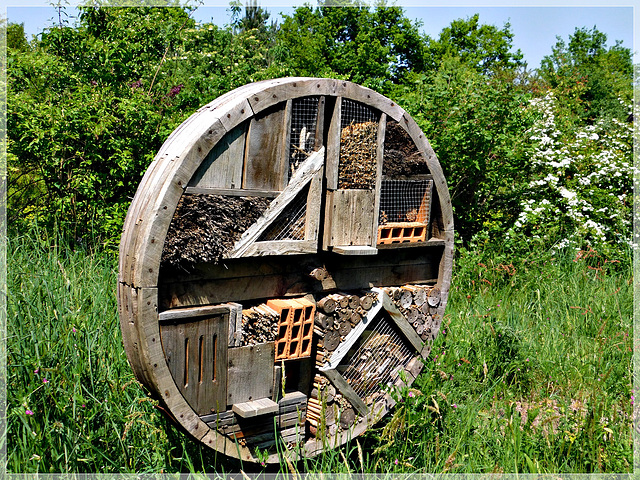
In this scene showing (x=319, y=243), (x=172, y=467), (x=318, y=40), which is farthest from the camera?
(x=318, y=40)

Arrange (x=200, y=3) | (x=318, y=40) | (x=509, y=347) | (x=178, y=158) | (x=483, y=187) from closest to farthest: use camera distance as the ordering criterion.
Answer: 1. (x=178, y=158)
2. (x=509, y=347)
3. (x=200, y=3)
4. (x=483, y=187)
5. (x=318, y=40)

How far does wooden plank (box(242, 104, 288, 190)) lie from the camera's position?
2828 mm

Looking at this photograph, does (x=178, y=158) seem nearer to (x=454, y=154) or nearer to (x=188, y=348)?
(x=188, y=348)

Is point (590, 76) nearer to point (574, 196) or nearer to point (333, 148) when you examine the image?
point (574, 196)

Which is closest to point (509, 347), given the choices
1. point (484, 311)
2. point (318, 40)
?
point (484, 311)

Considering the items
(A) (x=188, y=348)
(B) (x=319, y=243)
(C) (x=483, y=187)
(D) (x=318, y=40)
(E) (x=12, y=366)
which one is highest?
(D) (x=318, y=40)

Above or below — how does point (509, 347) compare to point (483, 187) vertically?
below

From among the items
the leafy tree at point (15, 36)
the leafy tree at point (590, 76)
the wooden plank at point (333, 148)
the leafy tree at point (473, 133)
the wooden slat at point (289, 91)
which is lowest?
the wooden plank at point (333, 148)

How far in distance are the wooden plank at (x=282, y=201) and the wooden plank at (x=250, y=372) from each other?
1.76ft

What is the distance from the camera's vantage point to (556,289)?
632cm

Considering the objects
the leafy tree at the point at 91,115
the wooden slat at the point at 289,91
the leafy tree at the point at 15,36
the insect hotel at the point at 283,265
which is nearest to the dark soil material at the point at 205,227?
the insect hotel at the point at 283,265

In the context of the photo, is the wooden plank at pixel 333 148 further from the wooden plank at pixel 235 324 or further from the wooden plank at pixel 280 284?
the wooden plank at pixel 235 324

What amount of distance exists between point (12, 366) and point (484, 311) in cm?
428

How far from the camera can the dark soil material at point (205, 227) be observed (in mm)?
2604
